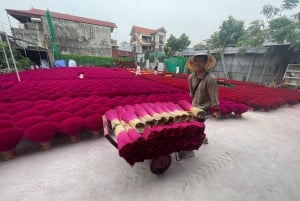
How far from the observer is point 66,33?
76.0ft

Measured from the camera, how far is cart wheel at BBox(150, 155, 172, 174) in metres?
2.08

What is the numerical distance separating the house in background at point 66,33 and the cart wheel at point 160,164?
21.6 m

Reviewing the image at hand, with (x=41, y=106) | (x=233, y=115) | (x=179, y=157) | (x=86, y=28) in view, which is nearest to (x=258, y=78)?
(x=233, y=115)

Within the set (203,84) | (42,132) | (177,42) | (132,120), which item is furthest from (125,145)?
(177,42)

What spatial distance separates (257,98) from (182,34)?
2329 centimetres

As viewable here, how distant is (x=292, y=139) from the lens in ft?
12.1

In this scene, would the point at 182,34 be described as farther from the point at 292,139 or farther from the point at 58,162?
the point at 58,162

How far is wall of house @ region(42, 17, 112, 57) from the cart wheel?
82.5 ft

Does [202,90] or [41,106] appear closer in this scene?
[202,90]

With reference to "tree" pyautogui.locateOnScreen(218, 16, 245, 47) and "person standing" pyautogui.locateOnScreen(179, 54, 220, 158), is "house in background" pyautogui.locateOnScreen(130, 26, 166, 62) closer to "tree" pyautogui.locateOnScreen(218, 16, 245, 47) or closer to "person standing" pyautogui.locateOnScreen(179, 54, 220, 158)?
"tree" pyautogui.locateOnScreen(218, 16, 245, 47)

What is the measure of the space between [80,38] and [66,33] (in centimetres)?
193

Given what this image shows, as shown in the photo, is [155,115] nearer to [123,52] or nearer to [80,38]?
[80,38]

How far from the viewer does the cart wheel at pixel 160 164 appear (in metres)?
2.08

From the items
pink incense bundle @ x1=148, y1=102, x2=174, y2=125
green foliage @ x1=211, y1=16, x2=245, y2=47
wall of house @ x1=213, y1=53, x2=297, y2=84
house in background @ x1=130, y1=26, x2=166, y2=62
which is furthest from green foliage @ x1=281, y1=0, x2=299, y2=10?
house in background @ x1=130, y1=26, x2=166, y2=62
